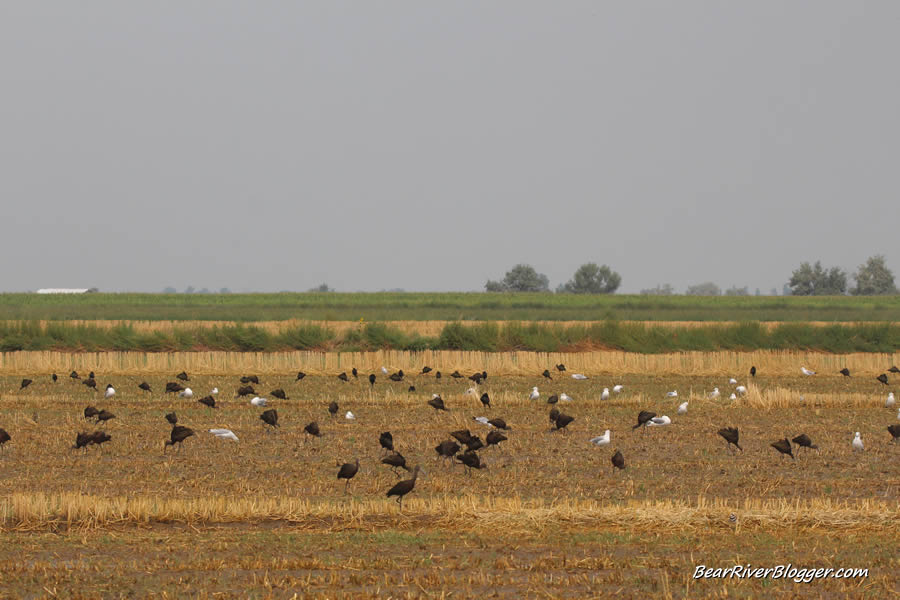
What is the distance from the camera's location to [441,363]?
141 feet

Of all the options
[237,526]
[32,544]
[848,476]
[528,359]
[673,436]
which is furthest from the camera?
[528,359]

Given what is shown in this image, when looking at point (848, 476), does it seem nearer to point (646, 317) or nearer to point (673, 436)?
point (673, 436)

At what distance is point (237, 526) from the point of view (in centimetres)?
1375

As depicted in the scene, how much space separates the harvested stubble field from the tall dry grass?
12.8 metres

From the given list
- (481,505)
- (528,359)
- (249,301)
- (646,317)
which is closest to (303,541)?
(481,505)

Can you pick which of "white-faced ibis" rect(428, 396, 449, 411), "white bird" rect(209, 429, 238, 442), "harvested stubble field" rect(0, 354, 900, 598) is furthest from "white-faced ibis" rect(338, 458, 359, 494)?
"white-faced ibis" rect(428, 396, 449, 411)

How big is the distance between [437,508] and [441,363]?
2866 centimetres

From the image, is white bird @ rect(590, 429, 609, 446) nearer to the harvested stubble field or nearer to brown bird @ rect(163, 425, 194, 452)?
the harvested stubble field

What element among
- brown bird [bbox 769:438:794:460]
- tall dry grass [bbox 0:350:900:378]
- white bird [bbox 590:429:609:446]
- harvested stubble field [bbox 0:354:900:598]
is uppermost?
tall dry grass [bbox 0:350:900:378]

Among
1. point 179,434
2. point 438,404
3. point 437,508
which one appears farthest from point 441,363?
point 437,508

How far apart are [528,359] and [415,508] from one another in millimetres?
28910

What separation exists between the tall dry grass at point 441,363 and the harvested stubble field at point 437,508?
12.8 metres

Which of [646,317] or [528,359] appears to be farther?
[646,317]

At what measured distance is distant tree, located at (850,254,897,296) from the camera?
456 feet
